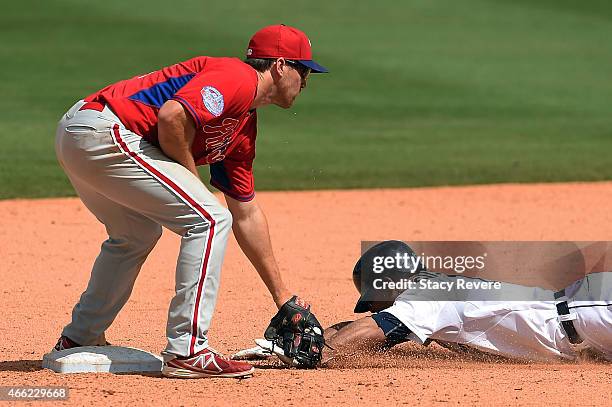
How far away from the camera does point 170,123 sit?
5527mm

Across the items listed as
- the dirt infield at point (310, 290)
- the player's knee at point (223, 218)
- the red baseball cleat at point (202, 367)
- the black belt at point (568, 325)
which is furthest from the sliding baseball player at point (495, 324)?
the player's knee at point (223, 218)

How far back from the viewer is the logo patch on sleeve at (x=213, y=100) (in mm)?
5543

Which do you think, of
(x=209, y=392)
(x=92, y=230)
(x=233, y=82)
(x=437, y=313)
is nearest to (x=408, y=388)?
(x=437, y=313)

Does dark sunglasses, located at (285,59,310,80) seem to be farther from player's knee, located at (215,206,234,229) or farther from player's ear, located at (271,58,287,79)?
player's knee, located at (215,206,234,229)

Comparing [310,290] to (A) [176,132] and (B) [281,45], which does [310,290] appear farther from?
(A) [176,132]

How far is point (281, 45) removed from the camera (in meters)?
5.84

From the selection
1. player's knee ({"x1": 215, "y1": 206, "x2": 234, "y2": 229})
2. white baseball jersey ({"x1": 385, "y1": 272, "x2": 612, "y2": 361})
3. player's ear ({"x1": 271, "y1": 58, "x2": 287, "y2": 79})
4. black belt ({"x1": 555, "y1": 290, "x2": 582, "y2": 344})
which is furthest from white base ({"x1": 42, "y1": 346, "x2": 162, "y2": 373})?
black belt ({"x1": 555, "y1": 290, "x2": 582, "y2": 344})

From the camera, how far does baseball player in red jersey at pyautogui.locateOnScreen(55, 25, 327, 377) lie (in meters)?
5.65

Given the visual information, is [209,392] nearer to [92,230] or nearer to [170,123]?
[170,123]

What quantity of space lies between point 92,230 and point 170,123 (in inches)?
207

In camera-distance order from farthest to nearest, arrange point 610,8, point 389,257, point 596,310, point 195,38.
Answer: point 610,8
point 195,38
point 389,257
point 596,310

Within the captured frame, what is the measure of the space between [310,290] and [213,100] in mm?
3271

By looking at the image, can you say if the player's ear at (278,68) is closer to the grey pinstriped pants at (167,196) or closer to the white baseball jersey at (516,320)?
the grey pinstriped pants at (167,196)

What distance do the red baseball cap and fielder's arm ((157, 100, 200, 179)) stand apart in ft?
1.91
